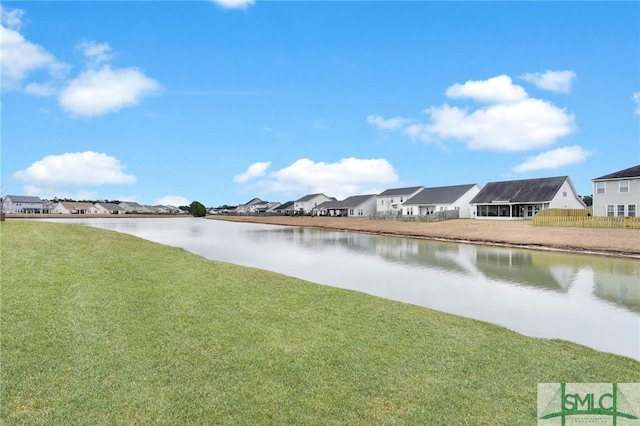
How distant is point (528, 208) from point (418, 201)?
2074cm

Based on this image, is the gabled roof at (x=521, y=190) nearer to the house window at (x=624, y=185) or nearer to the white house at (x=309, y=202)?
the house window at (x=624, y=185)

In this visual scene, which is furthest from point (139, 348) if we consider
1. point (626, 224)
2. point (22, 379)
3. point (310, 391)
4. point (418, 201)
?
point (418, 201)

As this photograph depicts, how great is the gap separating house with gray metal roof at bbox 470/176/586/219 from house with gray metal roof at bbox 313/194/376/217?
35562 mm

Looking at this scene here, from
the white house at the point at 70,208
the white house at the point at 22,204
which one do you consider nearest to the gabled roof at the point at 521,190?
the white house at the point at 70,208

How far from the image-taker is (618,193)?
1510 inches

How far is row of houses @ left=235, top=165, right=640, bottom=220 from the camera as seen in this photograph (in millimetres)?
38250

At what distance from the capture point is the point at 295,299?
9.80 metres

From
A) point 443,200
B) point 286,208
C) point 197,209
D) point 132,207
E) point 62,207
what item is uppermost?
point 132,207

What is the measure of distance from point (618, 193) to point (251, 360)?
45465 mm

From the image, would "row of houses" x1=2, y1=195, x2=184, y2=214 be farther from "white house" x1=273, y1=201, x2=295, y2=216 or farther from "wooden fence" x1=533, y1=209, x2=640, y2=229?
"wooden fence" x1=533, y1=209, x2=640, y2=229

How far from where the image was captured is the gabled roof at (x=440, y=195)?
6316 cm

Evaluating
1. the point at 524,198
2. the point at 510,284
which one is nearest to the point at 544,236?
the point at 510,284

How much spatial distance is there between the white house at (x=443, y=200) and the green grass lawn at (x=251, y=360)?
55130 millimetres

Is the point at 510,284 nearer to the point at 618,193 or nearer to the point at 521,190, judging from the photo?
the point at 618,193
